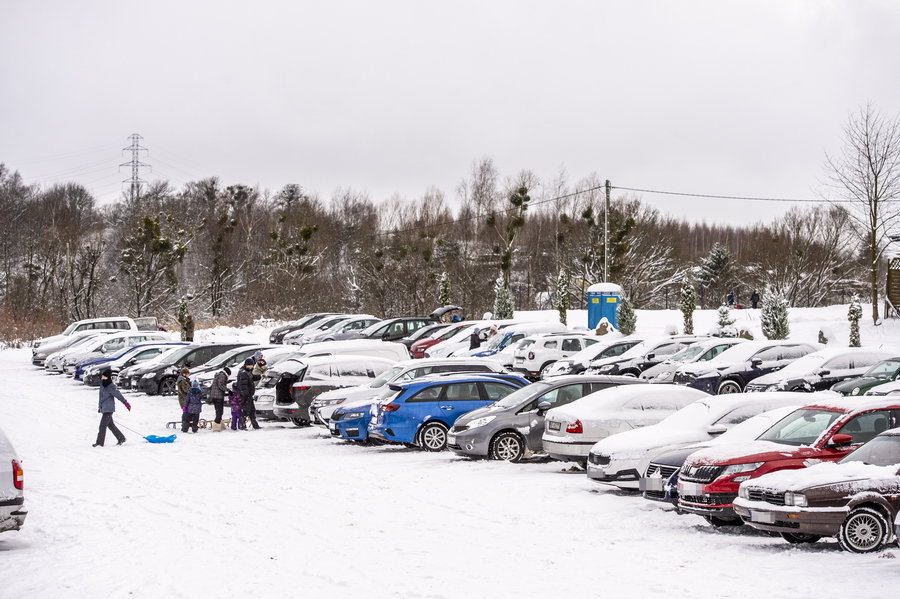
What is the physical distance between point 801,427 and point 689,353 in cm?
1504

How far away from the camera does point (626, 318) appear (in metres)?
41.4

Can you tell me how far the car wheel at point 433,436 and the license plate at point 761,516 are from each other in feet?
28.8

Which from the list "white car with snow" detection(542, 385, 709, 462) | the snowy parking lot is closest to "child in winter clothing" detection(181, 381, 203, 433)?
the snowy parking lot

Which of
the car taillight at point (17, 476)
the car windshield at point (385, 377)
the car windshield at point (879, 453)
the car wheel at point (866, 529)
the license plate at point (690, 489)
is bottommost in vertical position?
the car wheel at point (866, 529)

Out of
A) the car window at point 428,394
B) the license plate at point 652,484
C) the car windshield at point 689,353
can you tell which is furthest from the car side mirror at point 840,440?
the car windshield at point 689,353

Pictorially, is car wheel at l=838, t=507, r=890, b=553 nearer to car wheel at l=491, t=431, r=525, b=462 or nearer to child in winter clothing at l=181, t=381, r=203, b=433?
car wheel at l=491, t=431, r=525, b=462

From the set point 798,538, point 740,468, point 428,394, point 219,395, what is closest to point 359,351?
point 219,395

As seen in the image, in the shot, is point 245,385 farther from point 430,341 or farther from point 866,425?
point 430,341

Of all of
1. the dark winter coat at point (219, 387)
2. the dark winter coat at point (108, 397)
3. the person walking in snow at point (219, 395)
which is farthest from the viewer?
the dark winter coat at point (219, 387)

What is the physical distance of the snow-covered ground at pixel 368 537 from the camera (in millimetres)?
8195

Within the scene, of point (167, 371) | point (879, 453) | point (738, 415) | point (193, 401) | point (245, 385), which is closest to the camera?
point (879, 453)

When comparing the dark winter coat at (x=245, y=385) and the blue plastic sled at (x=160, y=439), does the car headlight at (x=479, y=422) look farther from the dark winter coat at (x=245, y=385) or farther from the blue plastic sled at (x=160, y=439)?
the dark winter coat at (x=245, y=385)

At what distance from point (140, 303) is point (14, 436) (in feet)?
159

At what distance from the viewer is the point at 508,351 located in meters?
31.9
